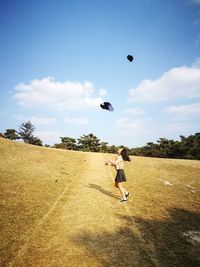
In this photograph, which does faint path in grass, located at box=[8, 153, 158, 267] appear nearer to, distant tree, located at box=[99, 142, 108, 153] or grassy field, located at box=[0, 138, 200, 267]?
grassy field, located at box=[0, 138, 200, 267]

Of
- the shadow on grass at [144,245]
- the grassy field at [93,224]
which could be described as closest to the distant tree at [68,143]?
the grassy field at [93,224]

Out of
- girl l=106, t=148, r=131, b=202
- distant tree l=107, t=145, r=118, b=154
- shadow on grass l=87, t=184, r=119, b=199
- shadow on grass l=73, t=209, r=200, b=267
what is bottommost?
shadow on grass l=73, t=209, r=200, b=267

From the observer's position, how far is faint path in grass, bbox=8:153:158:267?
6055mm

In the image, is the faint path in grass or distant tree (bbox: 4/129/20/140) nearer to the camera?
the faint path in grass

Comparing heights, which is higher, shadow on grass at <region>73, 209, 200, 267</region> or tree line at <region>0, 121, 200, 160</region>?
tree line at <region>0, 121, 200, 160</region>

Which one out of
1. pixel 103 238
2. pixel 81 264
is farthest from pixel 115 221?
pixel 81 264

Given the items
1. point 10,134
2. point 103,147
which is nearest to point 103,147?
point 103,147

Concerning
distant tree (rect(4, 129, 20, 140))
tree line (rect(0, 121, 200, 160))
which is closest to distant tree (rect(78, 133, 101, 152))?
tree line (rect(0, 121, 200, 160))

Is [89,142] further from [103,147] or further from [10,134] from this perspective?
[10,134]

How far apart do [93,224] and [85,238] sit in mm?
1236

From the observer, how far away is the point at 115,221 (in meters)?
8.99

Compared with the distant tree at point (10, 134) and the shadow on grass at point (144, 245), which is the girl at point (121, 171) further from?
the distant tree at point (10, 134)

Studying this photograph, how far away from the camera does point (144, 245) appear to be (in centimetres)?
702

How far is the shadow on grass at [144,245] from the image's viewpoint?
614cm
